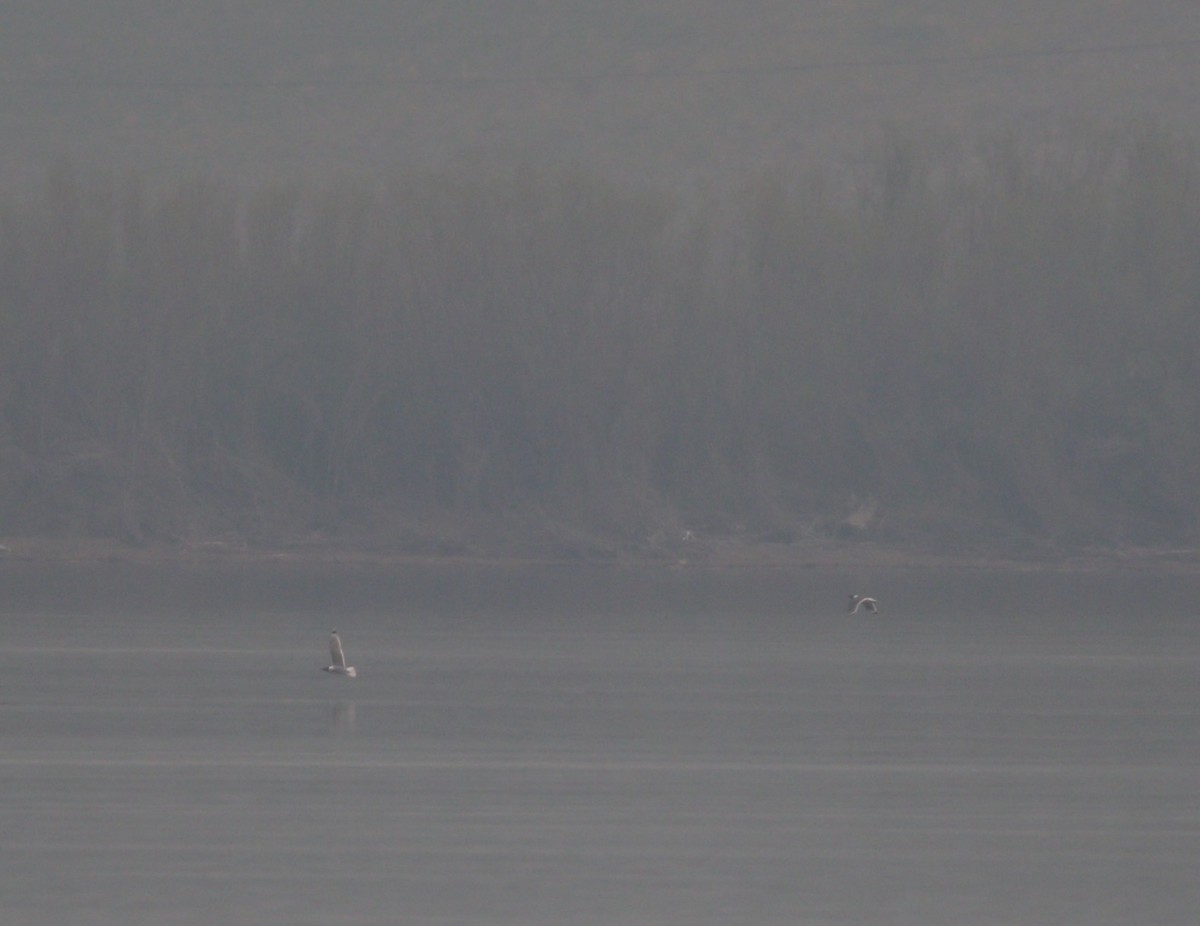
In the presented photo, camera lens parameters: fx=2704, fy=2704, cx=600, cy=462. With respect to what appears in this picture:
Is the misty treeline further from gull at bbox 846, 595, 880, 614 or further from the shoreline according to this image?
gull at bbox 846, 595, 880, 614

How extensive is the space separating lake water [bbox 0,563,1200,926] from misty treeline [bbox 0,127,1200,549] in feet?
90.8

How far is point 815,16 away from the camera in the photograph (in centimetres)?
11381

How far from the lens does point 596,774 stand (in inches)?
632

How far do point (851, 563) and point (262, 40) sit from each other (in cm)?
6128

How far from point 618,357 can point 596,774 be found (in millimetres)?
46684

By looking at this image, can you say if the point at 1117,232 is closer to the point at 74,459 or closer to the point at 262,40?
the point at 74,459

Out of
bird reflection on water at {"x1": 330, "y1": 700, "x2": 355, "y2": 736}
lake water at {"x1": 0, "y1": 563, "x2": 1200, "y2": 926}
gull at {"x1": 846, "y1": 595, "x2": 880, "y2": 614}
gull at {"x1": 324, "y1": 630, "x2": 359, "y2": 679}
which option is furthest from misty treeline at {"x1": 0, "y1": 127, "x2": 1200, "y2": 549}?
bird reflection on water at {"x1": 330, "y1": 700, "x2": 355, "y2": 736}

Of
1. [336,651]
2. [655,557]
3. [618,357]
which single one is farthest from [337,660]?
[618,357]

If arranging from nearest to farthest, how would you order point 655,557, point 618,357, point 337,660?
point 337,660 < point 655,557 < point 618,357

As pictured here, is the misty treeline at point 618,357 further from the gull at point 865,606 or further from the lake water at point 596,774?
the lake water at point 596,774

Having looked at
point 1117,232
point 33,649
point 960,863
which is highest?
point 1117,232

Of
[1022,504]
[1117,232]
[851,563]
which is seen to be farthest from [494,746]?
[1117,232]

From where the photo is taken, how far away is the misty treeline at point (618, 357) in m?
58.6

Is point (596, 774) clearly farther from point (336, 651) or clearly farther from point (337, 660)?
point (337, 660)
